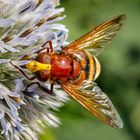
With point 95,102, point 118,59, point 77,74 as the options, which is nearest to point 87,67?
point 77,74

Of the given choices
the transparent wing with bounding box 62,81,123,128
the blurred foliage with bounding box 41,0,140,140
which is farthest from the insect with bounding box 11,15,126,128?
the blurred foliage with bounding box 41,0,140,140

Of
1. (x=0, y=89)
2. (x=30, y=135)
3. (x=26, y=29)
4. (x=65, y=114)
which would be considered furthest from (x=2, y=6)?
(x=65, y=114)

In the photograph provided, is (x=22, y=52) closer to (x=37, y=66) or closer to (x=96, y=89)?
(x=37, y=66)

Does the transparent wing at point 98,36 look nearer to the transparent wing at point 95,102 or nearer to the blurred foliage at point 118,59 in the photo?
the transparent wing at point 95,102

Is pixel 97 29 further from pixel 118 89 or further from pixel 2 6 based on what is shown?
pixel 118 89

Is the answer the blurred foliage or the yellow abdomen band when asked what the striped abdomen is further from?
the blurred foliage

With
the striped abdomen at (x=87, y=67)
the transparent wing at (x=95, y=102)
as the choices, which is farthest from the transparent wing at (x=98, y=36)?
the transparent wing at (x=95, y=102)

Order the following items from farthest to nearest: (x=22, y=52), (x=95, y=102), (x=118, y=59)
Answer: (x=118, y=59)
(x=22, y=52)
(x=95, y=102)
